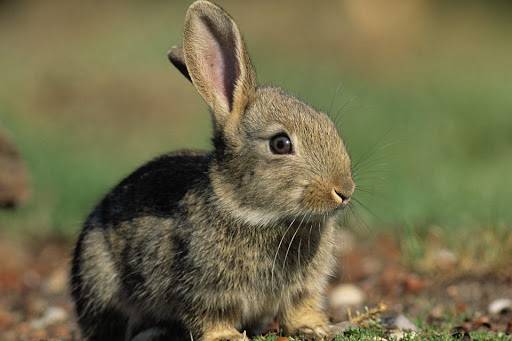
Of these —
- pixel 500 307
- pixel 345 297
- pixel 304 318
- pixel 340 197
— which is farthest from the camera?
pixel 345 297

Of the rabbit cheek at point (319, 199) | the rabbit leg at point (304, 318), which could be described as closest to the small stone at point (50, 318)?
the rabbit leg at point (304, 318)

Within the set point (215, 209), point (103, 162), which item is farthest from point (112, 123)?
point (215, 209)

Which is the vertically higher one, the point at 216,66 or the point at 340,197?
the point at 216,66

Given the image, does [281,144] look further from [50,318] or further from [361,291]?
[50,318]

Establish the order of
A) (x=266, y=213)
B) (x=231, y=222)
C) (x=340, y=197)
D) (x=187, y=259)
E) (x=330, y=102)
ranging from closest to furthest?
(x=340, y=197) → (x=266, y=213) → (x=231, y=222) → (x=187, y=259) → (x=330, y=102)

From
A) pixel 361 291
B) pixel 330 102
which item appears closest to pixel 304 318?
pixel 361 291

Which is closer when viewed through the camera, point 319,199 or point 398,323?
point 319,199

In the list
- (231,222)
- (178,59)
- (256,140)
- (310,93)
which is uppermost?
(178,59)
